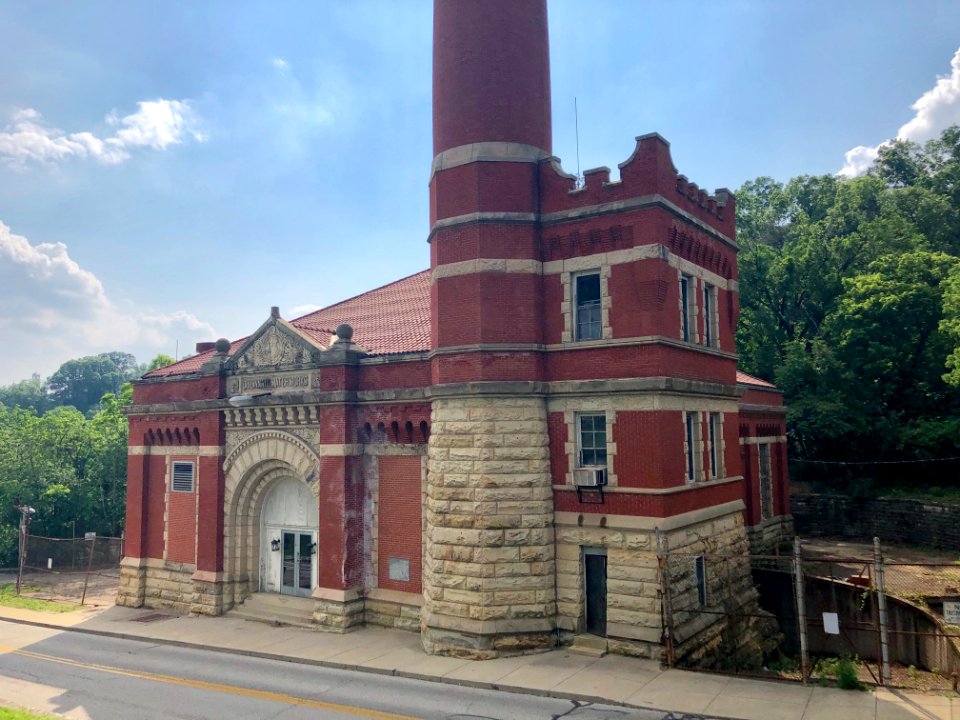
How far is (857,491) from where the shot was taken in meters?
33.4

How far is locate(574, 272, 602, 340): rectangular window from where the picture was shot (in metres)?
17.0

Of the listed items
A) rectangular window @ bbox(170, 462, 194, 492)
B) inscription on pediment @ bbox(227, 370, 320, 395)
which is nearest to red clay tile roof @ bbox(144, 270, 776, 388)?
inscription on pediment @ bbox(227, 370, 320, 395)

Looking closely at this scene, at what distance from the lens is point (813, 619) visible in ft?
56.6

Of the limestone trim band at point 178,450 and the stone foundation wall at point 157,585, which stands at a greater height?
the limestone trim band at point 178,450

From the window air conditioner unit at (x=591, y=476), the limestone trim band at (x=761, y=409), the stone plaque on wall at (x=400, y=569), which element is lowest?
the stone plaque on wall at (x=400, y=569)

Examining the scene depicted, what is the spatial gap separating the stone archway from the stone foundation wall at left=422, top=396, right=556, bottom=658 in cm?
622

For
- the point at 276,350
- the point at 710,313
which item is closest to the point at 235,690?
the point at 276,350

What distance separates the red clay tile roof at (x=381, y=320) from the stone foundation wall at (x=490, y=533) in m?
3.68

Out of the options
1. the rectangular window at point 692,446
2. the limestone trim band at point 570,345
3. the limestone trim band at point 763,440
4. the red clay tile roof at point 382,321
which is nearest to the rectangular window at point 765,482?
the limestone trim band at point 763,440

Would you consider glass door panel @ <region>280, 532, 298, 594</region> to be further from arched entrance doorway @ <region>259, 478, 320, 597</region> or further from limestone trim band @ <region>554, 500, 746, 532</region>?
limestone trim band @ <region>554, 500, 746, 532</region>

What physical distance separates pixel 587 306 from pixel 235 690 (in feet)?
38.4

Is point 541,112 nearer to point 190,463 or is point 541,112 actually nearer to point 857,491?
point 190,463

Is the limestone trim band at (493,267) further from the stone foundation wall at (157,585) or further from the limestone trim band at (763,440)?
the stone foundation wall at (157,585)

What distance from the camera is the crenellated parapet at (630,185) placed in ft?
53.6
